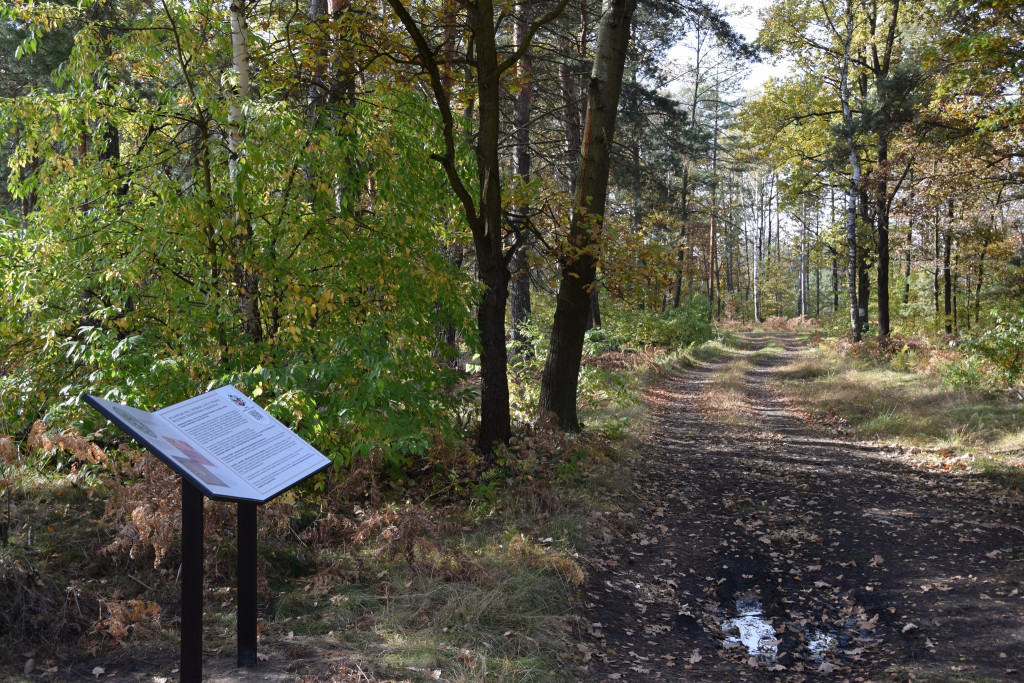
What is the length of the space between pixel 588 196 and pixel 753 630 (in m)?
5.84

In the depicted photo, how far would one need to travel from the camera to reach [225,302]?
5434 millimetres

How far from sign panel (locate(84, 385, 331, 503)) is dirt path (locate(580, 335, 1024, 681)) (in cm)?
237

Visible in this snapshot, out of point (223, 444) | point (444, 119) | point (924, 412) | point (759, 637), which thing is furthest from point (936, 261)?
point (223, 444)

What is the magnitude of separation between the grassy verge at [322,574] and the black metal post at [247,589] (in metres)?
0.17

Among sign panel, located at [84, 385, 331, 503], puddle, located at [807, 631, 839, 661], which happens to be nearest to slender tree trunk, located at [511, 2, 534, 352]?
puddle, located at [807, 631, 839, 661]

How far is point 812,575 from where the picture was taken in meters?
5.89

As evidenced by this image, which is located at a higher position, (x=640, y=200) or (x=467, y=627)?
(x=640, y=200)

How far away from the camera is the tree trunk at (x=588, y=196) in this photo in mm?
8953

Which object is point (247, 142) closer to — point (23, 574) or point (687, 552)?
point (23, 574)

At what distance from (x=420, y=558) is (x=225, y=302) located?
2626 millimetres

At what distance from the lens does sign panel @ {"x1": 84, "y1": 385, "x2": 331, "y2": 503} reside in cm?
270

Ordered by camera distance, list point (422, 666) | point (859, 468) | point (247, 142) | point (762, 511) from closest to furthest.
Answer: point (422, 666), point (247, 142), point (762, 511), point (859, 468)

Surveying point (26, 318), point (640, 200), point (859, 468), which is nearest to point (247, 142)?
point (26, 318)

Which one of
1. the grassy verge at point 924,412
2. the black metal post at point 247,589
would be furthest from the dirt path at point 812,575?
the black metal post at point 247,589
